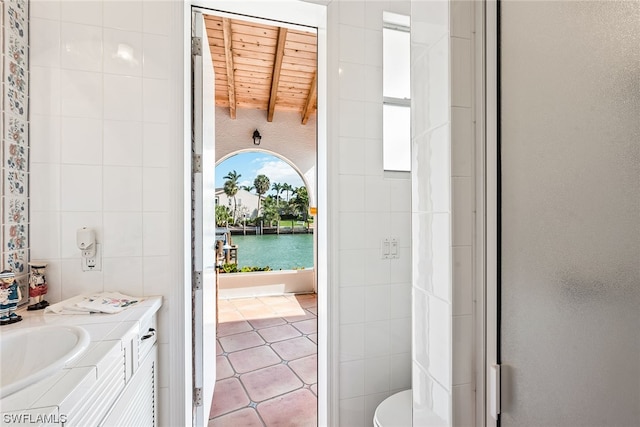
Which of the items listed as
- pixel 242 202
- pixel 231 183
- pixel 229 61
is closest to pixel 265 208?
pixel 242 202

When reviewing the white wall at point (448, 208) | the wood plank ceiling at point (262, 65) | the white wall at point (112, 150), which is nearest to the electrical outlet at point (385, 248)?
the white wall at point (448, 208)

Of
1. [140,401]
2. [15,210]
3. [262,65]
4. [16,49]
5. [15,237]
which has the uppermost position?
[262,65]

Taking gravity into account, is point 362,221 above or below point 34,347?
above

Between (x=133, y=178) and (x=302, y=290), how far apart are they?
13.0 feet

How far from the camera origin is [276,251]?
18.6ft

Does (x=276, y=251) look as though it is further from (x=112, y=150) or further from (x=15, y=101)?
(x=15, y=101)

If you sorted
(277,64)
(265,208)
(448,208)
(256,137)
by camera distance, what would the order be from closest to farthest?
(448,208), (277,64), (256,137), (265,208)

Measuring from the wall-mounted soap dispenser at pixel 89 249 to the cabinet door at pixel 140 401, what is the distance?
A: 43 cm

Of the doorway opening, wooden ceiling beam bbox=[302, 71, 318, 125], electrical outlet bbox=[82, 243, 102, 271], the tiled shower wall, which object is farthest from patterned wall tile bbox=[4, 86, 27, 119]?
wooden ceiling beam bbox=[302, 71, 318, 125]

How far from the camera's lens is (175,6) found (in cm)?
144

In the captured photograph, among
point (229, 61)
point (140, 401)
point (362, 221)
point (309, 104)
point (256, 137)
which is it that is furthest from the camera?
point (256, 137)

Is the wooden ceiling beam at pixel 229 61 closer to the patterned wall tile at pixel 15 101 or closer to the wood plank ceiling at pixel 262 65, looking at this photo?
the wood plank ceiling at pixel 262 65

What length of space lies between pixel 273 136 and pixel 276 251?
1940 mm

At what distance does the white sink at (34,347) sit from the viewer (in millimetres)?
859
